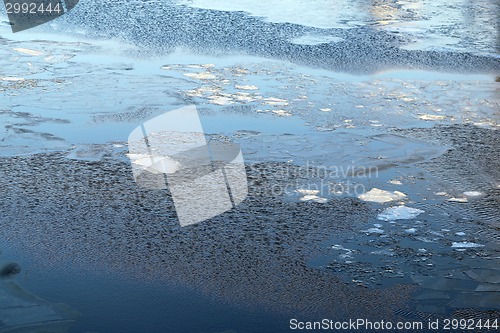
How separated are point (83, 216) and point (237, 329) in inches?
65.2

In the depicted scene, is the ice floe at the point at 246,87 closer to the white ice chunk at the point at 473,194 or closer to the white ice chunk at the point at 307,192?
the white ice chunk at the point at 307,192

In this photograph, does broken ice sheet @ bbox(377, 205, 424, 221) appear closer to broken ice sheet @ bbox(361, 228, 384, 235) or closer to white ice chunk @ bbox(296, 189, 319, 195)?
broken ice sheet @ bbox(361, 228, 384, 235)

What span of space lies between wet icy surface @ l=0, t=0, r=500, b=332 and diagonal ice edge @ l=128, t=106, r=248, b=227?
10 cm

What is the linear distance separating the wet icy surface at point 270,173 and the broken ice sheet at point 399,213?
2 centimetres

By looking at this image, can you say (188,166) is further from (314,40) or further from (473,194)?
(314,40)

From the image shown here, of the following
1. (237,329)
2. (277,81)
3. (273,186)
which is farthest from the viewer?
(277,81)

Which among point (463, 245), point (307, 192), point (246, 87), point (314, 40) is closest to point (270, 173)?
point (307, 192)

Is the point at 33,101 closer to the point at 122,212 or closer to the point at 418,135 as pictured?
the point at 122,212

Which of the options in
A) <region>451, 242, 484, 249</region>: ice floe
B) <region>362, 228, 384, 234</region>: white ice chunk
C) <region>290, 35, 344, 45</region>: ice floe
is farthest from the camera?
<region>290, 35, 344, 45</region>: ice floe

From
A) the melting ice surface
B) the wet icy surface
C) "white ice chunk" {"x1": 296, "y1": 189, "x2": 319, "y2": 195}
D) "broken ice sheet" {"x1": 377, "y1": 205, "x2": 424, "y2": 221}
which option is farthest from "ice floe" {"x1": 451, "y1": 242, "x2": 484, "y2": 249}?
the melting ice surface

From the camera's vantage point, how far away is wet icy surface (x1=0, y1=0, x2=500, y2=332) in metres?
4.01

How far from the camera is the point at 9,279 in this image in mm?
4062

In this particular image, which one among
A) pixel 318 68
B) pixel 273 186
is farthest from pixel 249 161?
pixel 318 68

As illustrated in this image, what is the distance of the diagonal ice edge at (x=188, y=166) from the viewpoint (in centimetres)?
505
